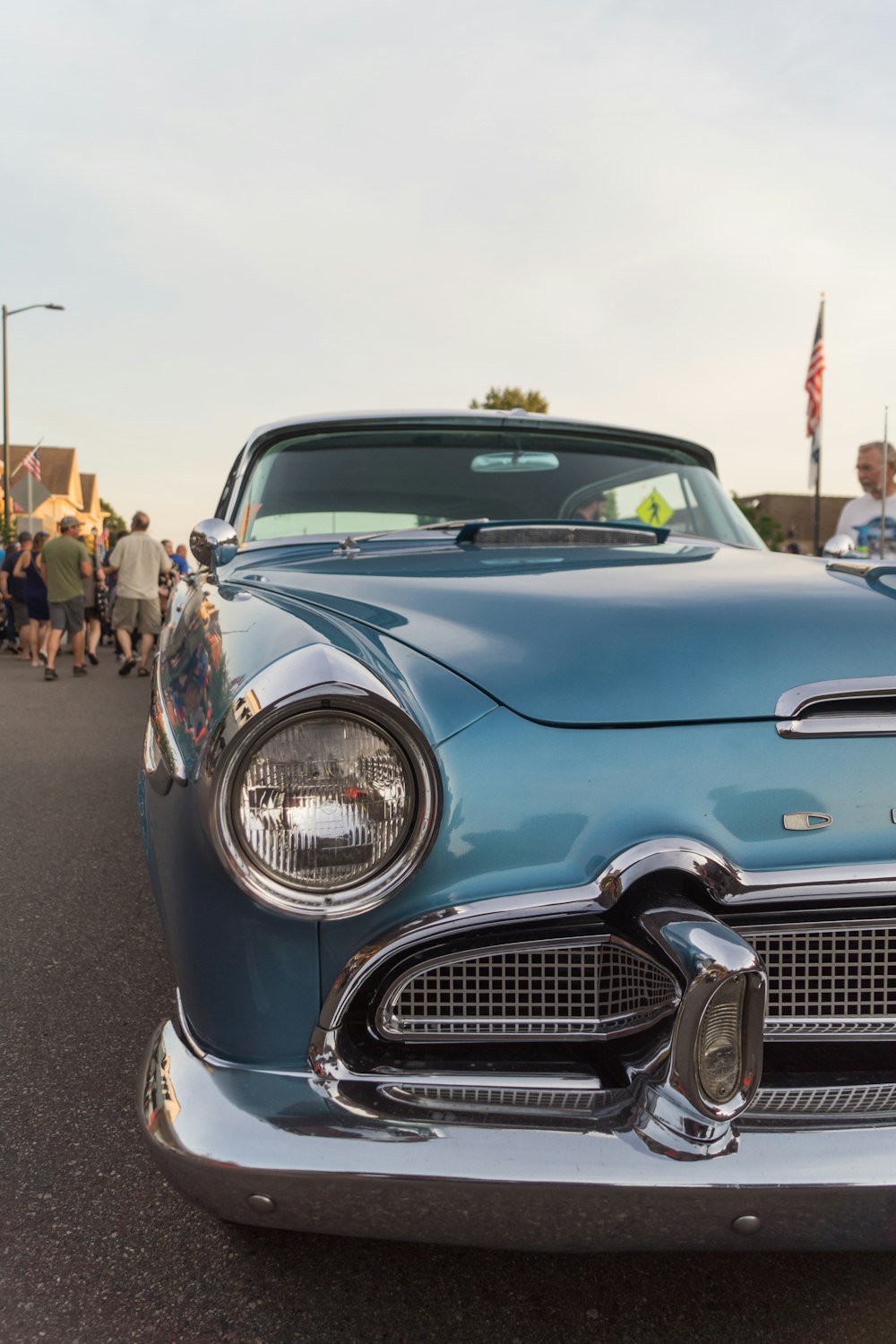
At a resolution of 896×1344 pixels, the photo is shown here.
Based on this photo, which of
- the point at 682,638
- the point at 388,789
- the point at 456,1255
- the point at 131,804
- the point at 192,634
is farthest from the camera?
the point at 131,804

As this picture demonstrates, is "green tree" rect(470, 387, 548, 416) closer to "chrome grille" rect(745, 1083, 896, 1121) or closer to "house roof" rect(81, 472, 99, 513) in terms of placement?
"chrome grille" rect(745, 1083, 896, 1121)

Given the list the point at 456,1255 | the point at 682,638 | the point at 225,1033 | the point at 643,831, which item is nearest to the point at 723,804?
the point at 643,831

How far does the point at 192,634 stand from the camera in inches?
68.6

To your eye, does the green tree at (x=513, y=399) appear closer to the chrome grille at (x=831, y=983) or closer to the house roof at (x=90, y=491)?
the chrome grille at (x=831, y=983)

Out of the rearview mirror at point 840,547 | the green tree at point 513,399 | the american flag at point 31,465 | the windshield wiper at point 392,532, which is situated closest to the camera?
the windshield wiper at point 392,532

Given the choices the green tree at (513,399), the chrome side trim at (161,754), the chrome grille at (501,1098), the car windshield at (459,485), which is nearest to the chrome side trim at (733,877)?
the chrome grille at (501,1098)

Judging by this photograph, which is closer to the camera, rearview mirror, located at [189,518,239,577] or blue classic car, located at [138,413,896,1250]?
blue classic car, located at [138,413,896,1250]

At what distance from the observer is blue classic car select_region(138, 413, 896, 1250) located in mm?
1195

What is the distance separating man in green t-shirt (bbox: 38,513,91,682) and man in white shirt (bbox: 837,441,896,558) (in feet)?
23.6

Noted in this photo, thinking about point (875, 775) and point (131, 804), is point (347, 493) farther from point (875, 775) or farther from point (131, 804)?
point (131, 804)

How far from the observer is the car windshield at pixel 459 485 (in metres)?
2.73

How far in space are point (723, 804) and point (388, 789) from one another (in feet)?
1.32

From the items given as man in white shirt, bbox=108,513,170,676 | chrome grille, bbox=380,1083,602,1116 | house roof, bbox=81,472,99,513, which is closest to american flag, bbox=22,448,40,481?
man in white shirt, bbox=108,513,170,676

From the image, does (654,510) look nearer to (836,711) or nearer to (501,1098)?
(836,711)
